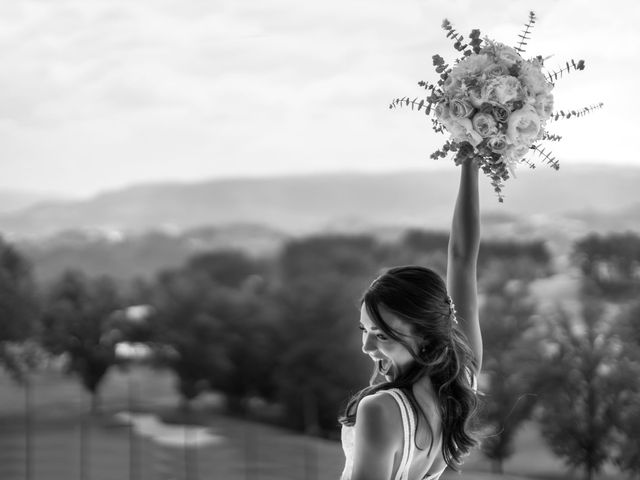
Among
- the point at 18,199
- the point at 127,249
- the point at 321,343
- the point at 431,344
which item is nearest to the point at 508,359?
the point at 321,343

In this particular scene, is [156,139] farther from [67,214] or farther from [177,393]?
[177,393]

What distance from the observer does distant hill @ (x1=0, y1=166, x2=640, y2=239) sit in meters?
39.0

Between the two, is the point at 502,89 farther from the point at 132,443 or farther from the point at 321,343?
the point at 132,443

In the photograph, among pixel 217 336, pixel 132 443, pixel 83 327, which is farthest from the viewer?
pixel 132 443

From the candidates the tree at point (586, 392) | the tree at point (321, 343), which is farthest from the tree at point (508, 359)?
the tree at point (321, 343)

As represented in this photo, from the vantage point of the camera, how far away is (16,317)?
1254 inches

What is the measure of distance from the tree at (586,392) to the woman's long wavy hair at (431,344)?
74.0 feet

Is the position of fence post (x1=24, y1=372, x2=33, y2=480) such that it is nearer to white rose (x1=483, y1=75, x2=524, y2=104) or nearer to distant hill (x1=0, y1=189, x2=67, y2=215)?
distant hill (x1=0, y1=189, x2=67, y2=215)

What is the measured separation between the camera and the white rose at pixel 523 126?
174 centimetres

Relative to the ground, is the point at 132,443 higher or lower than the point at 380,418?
lower

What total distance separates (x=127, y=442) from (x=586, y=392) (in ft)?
56.5

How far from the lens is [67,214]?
46.2 meters

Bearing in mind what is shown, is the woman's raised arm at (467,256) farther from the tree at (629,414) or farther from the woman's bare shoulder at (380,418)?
the tree at (629,414)

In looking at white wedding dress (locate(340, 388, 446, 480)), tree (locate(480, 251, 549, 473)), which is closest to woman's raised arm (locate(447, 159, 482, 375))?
white wedding dress (locate(340, 388, 446, 480))
